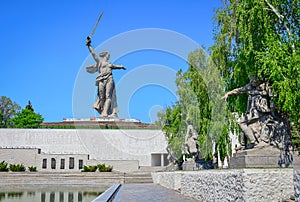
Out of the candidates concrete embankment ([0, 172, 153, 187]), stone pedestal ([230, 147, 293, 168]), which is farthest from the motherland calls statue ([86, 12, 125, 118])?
stone pedestal ([230, 147, 293, 168])

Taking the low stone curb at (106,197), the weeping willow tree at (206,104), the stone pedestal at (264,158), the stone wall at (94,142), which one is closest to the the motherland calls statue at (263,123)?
the stone pedestal at (264,158)

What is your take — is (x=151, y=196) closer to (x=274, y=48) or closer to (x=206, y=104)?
(x=274, y=48)

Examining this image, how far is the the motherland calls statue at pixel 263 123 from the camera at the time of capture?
8.42 metres

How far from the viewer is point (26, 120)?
6191 centimetres

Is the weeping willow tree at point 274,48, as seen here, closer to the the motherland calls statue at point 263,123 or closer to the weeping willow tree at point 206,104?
the the motherland calls statue at point 263,123

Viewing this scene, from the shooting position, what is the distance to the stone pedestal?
25.2 ft

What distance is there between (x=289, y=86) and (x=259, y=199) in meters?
5.55

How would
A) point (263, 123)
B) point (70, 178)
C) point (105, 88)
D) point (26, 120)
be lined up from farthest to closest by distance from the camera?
point (26, 120), point (105, 88), point (70, 178), point (263, 123)

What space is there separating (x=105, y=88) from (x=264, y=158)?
37.1m

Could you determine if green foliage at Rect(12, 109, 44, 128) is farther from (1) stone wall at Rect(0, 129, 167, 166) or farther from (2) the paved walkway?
(2) the paved walkway

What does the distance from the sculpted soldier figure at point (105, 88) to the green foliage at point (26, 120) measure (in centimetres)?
2312

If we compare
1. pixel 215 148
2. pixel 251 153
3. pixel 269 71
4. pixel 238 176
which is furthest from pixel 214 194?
pixel 215 148

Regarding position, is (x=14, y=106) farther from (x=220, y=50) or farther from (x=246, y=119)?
(x=246, y=119)

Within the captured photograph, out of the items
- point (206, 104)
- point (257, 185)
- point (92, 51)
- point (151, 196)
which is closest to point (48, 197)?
point (151, 196)
